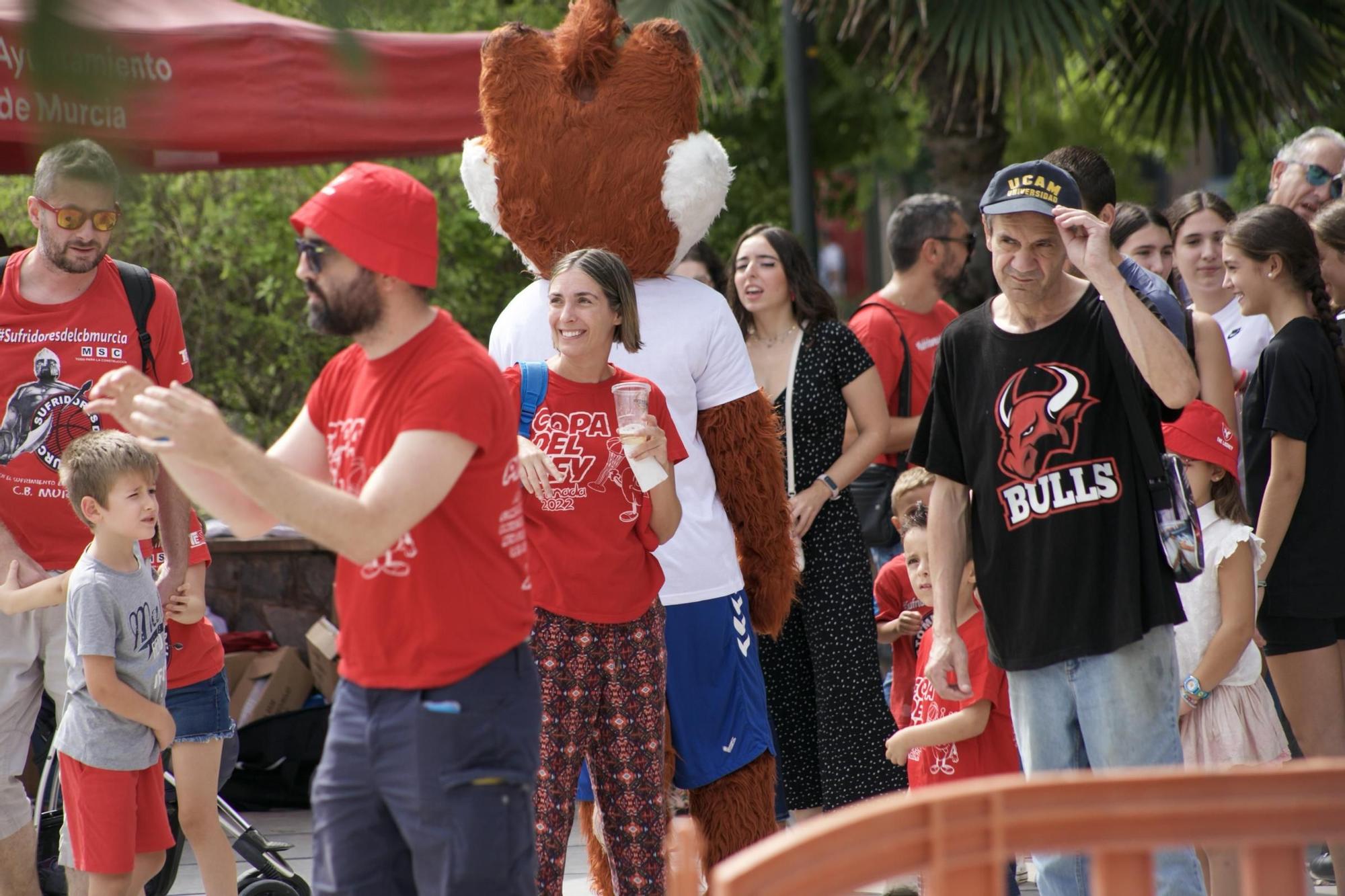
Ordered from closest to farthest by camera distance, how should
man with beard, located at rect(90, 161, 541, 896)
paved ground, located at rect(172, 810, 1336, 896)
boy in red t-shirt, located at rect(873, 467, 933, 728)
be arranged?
1. man with beard, located at rect(90, 161, 541, 896)
2. boy in red t-shirt, located at rect(873, 467, 933, 728)
3. paved ground, located at rect(172, 810, 1336, 896)

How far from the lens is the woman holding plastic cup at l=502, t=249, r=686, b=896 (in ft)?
11.6

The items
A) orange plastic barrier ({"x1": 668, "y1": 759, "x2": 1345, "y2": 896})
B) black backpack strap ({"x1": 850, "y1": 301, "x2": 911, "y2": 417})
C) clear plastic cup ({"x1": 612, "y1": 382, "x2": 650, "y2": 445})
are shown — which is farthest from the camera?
black backpack strap ({"x1": 850, "y1": 301, "x2": 911, "y2": 417})

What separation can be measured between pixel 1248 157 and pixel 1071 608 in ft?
31.9

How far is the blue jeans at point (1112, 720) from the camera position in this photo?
10.2ft

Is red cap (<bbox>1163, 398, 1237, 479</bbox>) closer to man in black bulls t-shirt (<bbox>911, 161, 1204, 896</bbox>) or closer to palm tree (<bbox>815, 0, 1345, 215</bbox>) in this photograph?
man in black bulls t-shirt (<bbox>911, 161, 1204, 896</bbox>)

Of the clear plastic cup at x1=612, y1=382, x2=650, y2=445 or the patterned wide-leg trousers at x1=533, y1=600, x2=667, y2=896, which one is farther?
the patterned wide-leg trousers at x1=533, y1=600, x2=667, y2=896

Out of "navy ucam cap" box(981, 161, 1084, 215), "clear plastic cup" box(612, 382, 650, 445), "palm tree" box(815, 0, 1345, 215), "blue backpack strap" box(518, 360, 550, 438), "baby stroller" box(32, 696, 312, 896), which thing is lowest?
"baby stroller" box(32, 696, 312, 896)

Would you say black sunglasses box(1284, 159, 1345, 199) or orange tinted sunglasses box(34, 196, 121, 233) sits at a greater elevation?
black sunglasses box(1284, 159, 1345, 199)

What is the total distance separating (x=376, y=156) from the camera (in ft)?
19.5

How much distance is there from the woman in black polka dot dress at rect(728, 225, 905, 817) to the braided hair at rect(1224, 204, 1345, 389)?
1.17 m

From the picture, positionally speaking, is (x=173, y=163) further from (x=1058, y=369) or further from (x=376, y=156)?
(x=1058, y=369)

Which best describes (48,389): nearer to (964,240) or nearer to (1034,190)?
(1034,190)

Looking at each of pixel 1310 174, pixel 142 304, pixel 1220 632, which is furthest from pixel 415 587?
pixel 1310 174

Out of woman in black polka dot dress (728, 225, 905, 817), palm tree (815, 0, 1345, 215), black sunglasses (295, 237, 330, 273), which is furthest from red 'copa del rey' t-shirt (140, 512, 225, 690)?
palm tree (815, 0, 1345, 215)
